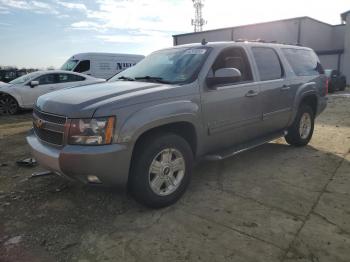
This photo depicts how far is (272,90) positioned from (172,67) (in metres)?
1.70

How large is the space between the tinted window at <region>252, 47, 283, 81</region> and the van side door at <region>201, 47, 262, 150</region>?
0.92ft

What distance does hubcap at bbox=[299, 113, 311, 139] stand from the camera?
639cm

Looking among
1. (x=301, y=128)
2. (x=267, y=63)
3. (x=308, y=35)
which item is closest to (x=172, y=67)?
(x=267, y=63)

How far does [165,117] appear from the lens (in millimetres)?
3684

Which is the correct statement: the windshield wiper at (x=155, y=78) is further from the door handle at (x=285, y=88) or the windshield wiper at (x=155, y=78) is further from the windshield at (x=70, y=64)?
the windshield at (x=70, y=64)

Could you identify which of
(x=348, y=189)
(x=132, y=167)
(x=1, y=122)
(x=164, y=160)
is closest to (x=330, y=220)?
(x=348, y=189)

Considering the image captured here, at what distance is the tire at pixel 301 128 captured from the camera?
6219mm

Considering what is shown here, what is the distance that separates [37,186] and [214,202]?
2.29m

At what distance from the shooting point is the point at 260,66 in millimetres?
5180

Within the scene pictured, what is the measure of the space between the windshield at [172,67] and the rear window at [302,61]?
2072 millimetres

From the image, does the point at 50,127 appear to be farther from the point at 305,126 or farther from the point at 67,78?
the point at 67,78

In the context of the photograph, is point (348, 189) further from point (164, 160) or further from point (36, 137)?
point (36, 137)

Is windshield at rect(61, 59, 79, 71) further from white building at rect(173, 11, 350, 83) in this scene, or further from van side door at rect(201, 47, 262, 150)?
white building at rect(173, 11, 350, 83)

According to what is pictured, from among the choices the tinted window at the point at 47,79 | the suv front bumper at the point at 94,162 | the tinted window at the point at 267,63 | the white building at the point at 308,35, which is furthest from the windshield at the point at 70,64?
the white building at the point at 308,35
